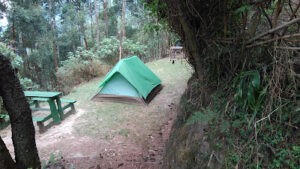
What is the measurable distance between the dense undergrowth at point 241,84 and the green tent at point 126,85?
3.39 metres

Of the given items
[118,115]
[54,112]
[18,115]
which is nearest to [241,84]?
[18,115]

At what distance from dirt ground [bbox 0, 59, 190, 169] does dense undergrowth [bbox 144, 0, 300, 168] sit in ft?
4.14

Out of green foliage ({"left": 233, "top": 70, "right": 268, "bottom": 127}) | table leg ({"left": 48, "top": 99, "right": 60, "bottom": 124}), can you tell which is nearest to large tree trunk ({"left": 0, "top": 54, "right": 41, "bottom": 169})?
green foliage ({"left": 233, "top": 70, "right": 268, "bottom": 127})

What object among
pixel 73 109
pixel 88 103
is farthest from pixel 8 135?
pixel 88 103

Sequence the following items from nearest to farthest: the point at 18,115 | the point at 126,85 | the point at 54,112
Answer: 1. the point at 18,115
2. the point at 54,112
3. the point at 126,85

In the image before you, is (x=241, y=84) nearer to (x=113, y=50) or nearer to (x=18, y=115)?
(x=18, y=115)

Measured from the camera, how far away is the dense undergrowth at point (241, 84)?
4.83ft

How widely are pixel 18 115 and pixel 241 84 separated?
8.49 ft

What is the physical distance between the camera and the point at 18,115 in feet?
6.91

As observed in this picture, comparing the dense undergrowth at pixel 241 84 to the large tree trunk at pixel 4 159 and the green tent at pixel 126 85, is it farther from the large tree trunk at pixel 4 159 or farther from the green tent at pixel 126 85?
the green tent at pixel 126 85

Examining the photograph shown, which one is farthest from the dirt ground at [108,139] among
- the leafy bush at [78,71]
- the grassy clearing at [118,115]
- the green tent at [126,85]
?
the leafy bush at [78,71]

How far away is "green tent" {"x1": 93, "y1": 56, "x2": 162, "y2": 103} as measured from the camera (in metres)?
5.90

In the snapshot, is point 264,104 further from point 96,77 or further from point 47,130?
point 96,77

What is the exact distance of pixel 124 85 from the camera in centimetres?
602
